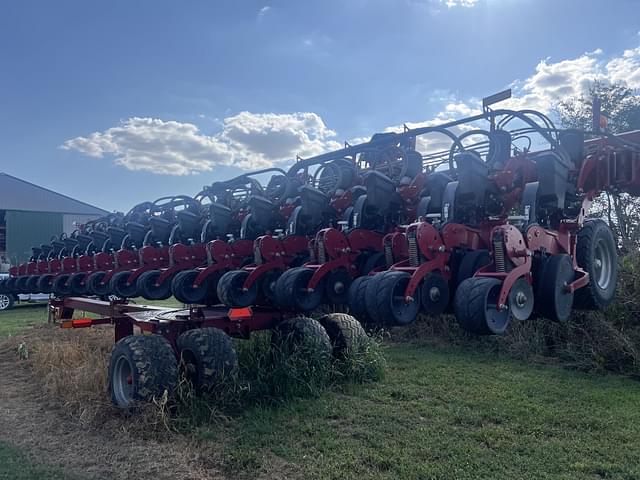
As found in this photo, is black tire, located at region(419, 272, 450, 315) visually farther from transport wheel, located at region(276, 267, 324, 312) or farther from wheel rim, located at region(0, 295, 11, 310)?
wheel rim, located at region(0, 295, 11, 310)

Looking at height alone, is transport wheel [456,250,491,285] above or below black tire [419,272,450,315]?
above

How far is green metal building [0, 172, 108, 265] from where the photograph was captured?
102 ft

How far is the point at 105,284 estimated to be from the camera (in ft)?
35.7

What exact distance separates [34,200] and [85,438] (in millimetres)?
33846

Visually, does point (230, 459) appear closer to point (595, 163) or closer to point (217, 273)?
point (217, 273)

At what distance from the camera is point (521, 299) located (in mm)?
3713

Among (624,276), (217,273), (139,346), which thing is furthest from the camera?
(624,276)

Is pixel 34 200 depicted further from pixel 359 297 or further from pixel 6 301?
pixel 359 297

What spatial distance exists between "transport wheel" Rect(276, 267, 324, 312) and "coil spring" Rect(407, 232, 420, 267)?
125 cm

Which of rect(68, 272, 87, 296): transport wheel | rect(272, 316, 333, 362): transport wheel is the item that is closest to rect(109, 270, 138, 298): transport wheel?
rect(68, 272, 87, 296): transport wheel

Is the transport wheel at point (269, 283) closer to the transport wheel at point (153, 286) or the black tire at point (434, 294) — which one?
the black tire at point (434, 294)

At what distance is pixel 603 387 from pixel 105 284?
8810mm

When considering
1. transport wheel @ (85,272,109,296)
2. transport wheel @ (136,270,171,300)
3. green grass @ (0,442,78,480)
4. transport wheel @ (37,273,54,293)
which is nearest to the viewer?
green grass @ (0,442,78,480)

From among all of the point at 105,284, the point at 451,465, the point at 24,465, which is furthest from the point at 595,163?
the point at 105,284
